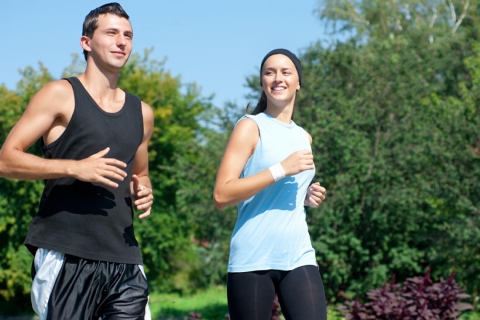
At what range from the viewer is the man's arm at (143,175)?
3559 mm

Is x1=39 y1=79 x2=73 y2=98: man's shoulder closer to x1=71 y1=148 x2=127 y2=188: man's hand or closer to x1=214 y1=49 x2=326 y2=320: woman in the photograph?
x1=71 y1=148 x2=127 y2=188: man's hand

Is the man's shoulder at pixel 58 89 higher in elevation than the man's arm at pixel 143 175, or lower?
higher

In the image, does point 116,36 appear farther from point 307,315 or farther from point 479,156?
point 479,156

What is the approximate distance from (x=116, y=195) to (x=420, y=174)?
34.4 feet

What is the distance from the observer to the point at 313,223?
13508 mm

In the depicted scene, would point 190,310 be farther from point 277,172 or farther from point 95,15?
point 95,15

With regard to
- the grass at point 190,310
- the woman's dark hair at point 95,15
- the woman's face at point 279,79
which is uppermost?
the woman's dark hair at point 95,15

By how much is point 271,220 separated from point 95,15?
1264 mm

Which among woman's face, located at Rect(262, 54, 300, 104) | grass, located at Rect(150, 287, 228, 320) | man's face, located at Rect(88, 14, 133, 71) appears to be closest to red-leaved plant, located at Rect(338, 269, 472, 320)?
woman's face, located at Rect(262, 54, 300, 104)

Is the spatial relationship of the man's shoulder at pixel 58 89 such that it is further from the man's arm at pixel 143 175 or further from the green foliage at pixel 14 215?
the green foliage at pixel 14 215

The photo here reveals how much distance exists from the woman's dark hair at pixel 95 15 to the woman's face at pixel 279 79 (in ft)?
2.53

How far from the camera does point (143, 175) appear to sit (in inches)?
149

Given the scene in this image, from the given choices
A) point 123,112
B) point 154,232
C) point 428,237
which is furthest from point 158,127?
point 123,112

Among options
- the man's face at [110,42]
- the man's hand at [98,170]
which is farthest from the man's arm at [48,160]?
the man's face at [110,42]
